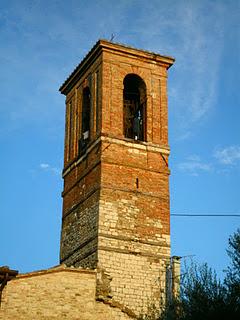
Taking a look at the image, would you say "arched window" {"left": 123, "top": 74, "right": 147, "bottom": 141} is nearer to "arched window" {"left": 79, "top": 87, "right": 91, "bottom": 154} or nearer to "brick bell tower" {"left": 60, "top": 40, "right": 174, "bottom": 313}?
"brick bell tower" {"left": 60, "top": 40, "right": 174, "bottom": 313}

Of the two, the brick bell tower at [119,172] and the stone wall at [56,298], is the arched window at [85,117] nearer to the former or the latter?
Result: the brick bell tower at [119,172]

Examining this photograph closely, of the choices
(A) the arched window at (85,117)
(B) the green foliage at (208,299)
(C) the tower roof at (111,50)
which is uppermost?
(C) the tower roof at (111,50)

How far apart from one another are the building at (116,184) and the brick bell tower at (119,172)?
0.11 feet

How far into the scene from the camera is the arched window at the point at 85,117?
24.9 meters

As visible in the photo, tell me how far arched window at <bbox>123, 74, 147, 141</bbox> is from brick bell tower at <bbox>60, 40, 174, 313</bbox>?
0.04m

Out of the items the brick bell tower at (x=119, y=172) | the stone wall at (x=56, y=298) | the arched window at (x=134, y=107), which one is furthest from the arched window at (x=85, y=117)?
the stone wall at (x=56, y=298)

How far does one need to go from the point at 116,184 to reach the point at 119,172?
49 centimetres

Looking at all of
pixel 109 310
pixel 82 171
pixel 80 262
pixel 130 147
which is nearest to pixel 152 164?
pixel 130 147

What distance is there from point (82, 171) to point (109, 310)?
5800 millimetres

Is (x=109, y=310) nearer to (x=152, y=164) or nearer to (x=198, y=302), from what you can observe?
(x=198, y=302)

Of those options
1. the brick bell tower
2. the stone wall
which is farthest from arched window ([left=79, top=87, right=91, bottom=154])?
the stone wall

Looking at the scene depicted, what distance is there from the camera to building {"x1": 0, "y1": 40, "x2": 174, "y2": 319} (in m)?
21.0

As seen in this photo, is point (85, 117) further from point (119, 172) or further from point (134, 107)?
point (119, 172)

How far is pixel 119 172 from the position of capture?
2280cm
